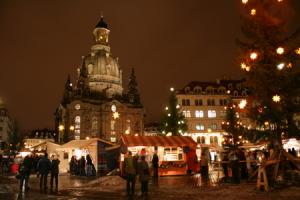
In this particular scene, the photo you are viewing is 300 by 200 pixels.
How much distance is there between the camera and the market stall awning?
31.3 meters

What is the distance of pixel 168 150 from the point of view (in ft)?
108

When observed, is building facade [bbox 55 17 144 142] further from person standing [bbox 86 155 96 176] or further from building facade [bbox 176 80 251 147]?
person standing [bbox 86 155 96 176]

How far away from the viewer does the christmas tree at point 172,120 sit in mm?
64250

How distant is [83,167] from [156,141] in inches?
354

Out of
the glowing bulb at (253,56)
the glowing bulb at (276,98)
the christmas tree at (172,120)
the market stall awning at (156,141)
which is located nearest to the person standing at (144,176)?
the glowing bulb at (276,98)

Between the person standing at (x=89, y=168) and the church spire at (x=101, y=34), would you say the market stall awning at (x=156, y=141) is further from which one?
the church spire at (x=101, y=34)

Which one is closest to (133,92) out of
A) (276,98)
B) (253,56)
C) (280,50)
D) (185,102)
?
(185,102)

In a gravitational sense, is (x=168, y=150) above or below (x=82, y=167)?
above

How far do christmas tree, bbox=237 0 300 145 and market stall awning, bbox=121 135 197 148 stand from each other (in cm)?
1167

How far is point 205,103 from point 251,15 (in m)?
62.2

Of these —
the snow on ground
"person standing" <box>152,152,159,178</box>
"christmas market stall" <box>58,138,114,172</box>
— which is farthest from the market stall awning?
the snow on ground

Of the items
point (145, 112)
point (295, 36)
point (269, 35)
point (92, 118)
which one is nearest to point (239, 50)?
point (269, 35)

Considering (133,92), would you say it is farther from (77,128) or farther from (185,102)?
(185,102)

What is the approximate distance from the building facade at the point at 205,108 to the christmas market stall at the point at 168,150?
159 ft
